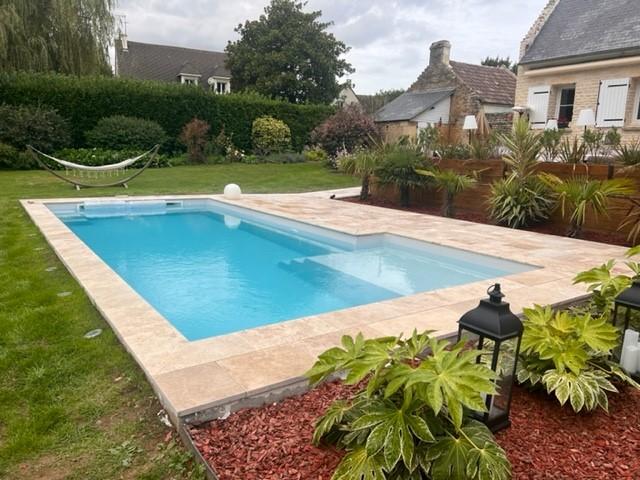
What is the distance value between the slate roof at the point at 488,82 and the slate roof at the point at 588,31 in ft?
17.1

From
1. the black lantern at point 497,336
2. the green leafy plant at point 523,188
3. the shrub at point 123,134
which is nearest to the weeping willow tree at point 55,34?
the shrub at point 123,134

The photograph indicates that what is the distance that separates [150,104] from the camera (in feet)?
58.3

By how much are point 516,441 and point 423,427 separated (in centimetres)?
66

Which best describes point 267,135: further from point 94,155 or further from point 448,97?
point 448,97

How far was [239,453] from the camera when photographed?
1913 millimetres

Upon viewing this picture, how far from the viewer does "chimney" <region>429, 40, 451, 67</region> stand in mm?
21734

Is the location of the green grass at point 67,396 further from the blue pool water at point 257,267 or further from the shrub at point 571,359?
the shrub at point 571,359

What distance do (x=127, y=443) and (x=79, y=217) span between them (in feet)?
27.3

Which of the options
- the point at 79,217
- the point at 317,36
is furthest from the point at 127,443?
the point at 317,36

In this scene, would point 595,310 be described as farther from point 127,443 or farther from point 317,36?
point 317,36

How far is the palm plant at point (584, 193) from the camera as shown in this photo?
6.76 metres

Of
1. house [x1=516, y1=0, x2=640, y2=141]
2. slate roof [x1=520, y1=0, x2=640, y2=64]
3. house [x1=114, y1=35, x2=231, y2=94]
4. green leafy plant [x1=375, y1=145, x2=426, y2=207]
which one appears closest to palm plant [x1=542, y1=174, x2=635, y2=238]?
green leafy plant [x1=375, y1=145, x2=426, y2=207]

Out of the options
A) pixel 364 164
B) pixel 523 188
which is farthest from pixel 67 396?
pixel 364 164

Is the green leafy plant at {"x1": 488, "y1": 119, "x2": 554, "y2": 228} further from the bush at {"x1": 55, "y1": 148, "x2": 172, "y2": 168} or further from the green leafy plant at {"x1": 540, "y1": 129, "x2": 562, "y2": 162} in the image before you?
the bush at {"x1": 55, "y1": 148, "x2": 172, "y2": 168}
